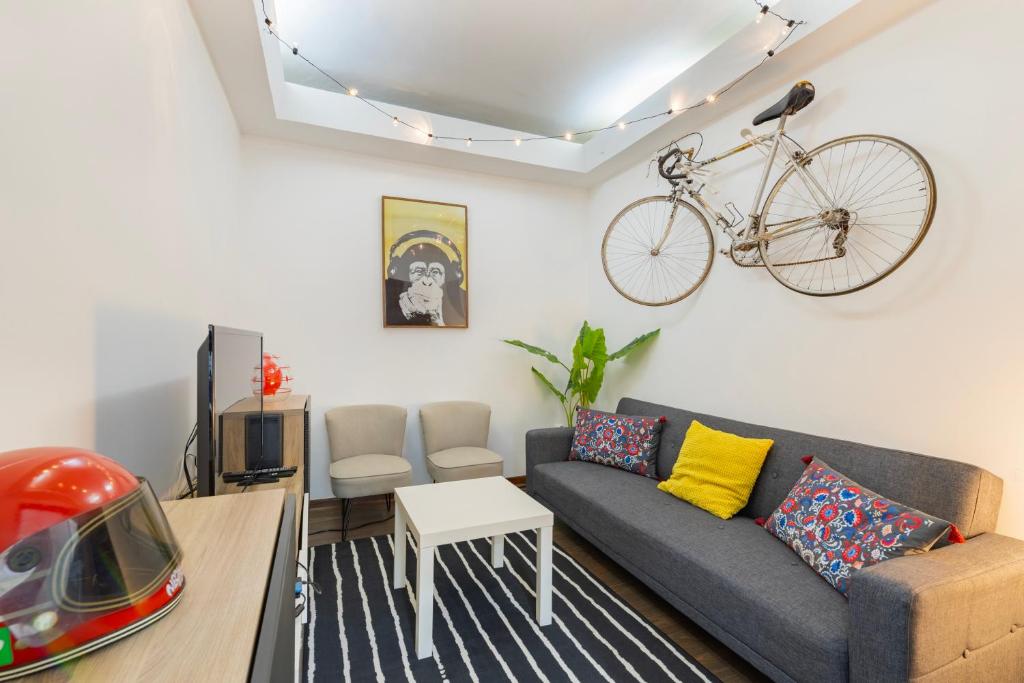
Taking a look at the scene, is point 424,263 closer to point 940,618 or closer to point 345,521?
point 345,521

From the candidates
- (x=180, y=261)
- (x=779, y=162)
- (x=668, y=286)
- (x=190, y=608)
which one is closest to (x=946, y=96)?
(x=779, y=162)

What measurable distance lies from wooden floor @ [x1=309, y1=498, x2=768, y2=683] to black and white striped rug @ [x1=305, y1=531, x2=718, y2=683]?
0.06 metres

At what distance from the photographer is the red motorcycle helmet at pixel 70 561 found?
509mm

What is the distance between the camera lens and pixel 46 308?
1.00 m

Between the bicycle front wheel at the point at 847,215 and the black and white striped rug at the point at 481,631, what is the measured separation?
5.91ft

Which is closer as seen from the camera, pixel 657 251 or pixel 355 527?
pixel 355 527

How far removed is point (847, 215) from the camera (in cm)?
209

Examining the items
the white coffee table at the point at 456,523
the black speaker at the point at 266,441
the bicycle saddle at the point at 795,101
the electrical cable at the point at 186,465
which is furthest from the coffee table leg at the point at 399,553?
the bicycle saddle at the point at 795,101

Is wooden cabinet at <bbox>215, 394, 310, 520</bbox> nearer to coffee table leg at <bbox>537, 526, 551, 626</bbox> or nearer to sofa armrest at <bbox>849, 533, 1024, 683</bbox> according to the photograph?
coffee table leg at <bbox>537, 526, 551, 626</bbox>

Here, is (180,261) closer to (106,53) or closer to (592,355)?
(106,53)

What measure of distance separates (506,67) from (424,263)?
1.44 meters

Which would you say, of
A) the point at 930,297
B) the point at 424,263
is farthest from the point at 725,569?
the point at 424,263

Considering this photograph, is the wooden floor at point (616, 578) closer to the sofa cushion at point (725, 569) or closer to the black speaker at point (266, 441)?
the sofa cushion at point (725, 569)

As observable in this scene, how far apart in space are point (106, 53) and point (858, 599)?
8.25 ft
